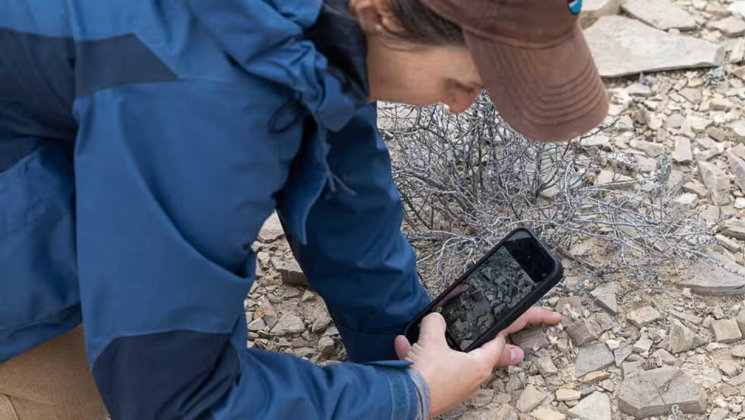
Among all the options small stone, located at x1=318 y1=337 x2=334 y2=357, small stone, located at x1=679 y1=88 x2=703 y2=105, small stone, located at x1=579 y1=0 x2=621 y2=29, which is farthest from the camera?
small stone, located at x1=579 y1=0 x2=621 y2=29

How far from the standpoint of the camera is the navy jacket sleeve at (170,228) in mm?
1179

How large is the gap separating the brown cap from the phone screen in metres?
0.56

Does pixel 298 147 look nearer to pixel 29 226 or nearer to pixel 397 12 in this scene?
pixel 397 12

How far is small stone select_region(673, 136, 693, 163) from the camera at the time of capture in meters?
2.52

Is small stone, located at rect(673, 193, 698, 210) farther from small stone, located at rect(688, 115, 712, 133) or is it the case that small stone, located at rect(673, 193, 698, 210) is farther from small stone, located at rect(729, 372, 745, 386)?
small stone, located at rect(729, 372, 745, 386)

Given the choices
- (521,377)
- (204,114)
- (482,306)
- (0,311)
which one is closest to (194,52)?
(204,114)

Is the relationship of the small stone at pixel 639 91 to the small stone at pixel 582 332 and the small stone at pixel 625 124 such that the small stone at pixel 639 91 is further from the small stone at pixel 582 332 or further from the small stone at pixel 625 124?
the small stone at pixel 582 332

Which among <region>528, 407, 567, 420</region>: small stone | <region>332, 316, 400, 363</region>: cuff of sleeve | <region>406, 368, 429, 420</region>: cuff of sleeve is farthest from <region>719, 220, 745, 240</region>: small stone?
<region>406, 368, 429, 420</region>: cuff of sleeve

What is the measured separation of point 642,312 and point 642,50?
125 centimetres

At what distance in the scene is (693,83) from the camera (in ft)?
9.44

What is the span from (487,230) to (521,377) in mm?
376

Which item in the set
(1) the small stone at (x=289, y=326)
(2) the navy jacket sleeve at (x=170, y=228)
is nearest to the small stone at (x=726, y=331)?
(1) the small stone at (x=289, y=326)

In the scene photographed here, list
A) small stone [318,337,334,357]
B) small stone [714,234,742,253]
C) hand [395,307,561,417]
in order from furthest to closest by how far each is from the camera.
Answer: small stone [714,234,742,253], small stone [318,337,334,357], hand [395,307,561,417]

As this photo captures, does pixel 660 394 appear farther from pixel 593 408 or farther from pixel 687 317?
pixel 687 317
